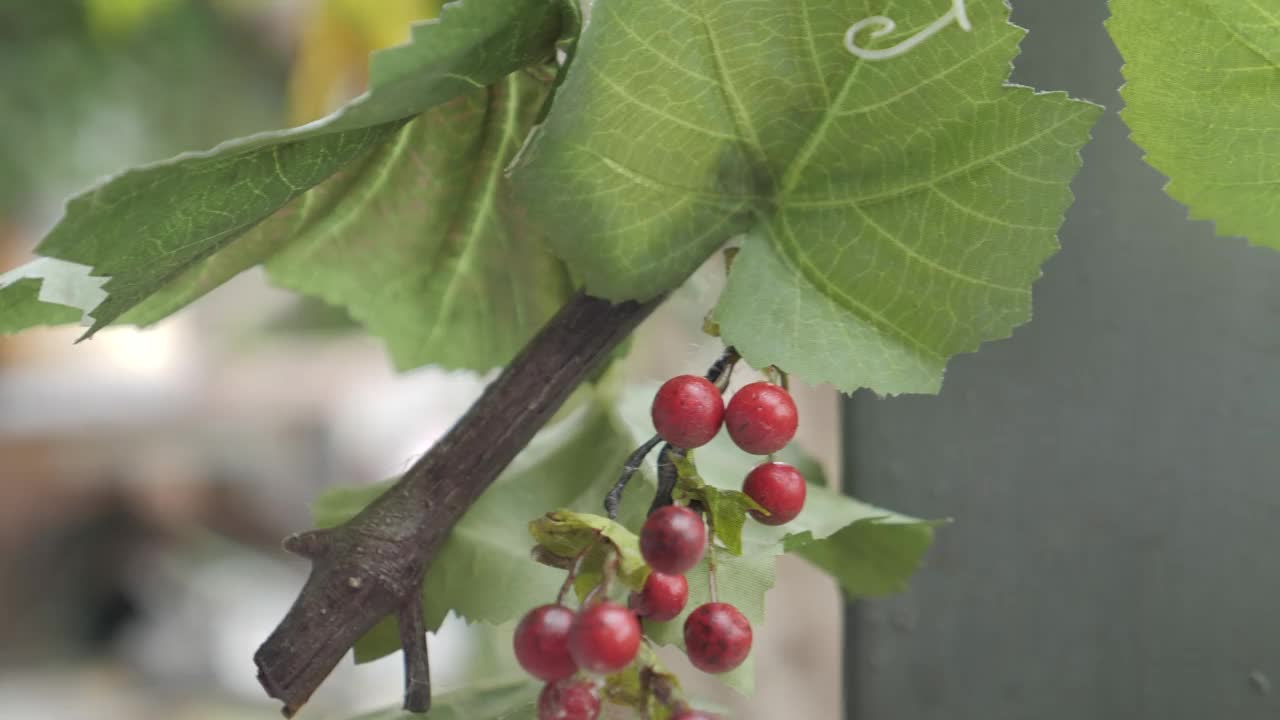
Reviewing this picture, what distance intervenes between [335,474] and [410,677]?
1362 mm

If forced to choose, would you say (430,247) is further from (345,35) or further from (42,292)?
(345,35)

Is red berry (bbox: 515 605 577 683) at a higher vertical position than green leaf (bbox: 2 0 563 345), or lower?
lower

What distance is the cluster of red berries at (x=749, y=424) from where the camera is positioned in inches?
7.5

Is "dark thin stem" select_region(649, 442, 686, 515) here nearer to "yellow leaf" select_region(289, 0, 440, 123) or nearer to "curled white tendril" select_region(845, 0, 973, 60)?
"curled white tendril" select_region(845, 0, 973, 60)

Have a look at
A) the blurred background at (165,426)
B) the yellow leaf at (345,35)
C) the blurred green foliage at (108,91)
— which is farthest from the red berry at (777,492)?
the blurred green foliage at (108,91)

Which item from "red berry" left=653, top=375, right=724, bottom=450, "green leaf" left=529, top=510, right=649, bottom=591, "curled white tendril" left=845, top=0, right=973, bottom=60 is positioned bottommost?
"green leaf" left=529, top=510, right=649, bottom=591

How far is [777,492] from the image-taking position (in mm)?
198

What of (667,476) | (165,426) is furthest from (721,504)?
(165,426)

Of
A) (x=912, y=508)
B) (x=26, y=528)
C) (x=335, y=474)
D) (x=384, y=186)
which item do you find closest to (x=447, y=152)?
(x=384, y=186)

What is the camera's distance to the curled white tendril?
182mm

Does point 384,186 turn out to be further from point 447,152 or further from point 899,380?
point 899,380

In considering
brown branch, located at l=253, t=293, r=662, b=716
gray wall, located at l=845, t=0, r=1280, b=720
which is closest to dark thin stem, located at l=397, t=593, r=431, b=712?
brown branch, located at l=253, t=293, r=662, b=716

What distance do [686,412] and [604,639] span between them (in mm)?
44

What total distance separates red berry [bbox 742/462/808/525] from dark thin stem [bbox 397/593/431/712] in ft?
0.23
